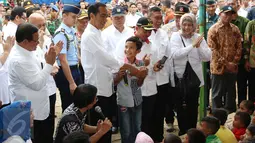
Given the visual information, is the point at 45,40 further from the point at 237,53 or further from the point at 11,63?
the point at 237,53

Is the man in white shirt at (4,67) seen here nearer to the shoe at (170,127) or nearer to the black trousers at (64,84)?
the black trousers at (64,84)

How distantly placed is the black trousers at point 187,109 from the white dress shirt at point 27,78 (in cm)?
206

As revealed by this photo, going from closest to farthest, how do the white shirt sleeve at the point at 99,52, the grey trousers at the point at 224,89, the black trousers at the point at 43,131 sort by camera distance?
the black trousers at the point at 43,131, the white shirt sleeve at the point at 99,52, the grey trousers at the point at 224,89

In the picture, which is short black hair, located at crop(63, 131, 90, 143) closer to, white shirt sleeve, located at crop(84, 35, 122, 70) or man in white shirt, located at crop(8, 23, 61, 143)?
man in white shirt, located at crop(8, 23, 61, 143)

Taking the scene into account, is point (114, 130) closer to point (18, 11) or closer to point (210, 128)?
point (210, 128)

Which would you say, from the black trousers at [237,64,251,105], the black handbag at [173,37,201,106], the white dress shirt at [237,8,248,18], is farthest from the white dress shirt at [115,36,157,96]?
the white dress shirt at [237,8,248,18]

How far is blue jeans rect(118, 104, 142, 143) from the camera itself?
434cm

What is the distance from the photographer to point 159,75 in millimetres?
4895

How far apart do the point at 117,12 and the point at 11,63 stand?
7.32ft

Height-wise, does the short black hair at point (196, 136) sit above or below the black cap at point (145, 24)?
below

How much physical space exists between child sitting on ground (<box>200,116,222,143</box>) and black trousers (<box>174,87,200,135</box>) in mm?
1010

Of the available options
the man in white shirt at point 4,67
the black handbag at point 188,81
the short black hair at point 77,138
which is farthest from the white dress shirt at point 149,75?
the short black hair at point 77,138

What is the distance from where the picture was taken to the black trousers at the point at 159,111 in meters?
5.00

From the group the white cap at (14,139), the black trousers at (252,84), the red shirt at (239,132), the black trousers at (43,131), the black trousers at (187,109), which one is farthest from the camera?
the black trousers at (252,84)
